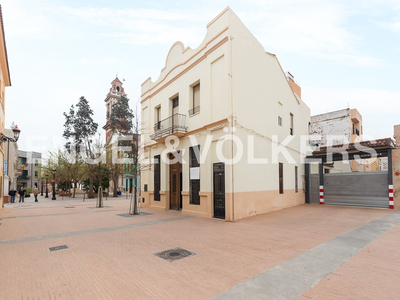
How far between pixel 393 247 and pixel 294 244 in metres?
2.31

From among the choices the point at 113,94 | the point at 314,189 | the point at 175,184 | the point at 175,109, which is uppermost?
the point at 113,94

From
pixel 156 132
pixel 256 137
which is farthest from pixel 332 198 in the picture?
pixel 156 132

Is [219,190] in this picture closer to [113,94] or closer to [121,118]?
[121,118]

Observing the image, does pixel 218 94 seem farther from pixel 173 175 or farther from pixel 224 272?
pixel 224 272

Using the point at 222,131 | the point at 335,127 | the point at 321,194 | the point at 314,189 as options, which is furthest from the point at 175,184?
the point at 335,127

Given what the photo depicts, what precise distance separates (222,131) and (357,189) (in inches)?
419

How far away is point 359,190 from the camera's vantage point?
15.0m

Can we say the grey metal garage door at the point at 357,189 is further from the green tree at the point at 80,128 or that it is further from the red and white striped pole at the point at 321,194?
the green tree at the point at 80,128

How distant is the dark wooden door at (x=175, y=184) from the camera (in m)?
13.4

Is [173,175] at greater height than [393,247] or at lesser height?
greater

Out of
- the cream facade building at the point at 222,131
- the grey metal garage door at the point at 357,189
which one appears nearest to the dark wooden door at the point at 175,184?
the cream facade building at the point at 222,131

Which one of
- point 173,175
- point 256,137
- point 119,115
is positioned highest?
point 119,115

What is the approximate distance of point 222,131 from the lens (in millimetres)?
10430

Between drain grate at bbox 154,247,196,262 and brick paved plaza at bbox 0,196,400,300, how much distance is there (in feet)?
0.52
